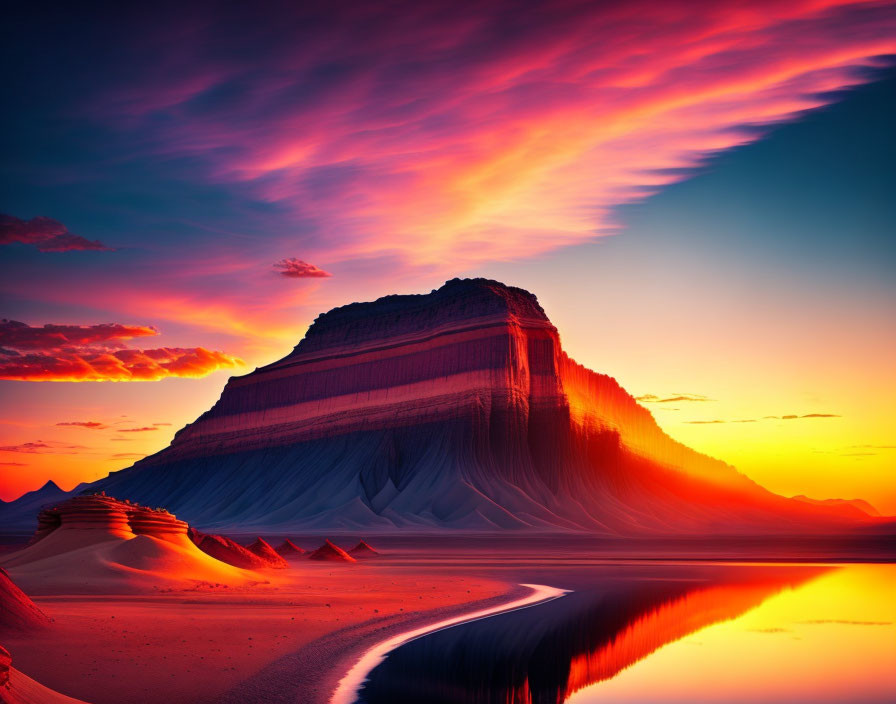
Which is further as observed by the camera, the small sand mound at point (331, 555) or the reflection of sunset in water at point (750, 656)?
the small sand mound at point (331, 555)

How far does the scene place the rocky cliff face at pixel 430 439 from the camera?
105688mm

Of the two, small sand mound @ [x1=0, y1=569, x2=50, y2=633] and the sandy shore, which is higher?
small sand mound @ [x1=0, y1=569, x2=50, y2=633]

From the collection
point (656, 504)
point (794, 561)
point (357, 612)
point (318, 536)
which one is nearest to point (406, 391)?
point (318, 536)

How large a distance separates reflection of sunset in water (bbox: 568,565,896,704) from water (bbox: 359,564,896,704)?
31 mm

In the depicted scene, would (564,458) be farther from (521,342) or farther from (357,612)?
(357,612)

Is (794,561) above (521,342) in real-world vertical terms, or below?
below

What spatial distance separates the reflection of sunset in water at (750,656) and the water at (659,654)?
0.10 ft

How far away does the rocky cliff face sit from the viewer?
347ft

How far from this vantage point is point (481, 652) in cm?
1969

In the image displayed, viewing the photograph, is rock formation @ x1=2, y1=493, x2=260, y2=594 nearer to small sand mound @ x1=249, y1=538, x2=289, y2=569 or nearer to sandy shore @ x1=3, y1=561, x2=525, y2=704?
sandy shore @ x1=3, y1=561, x2=525, y2=704

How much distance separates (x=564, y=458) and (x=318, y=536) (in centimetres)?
3419

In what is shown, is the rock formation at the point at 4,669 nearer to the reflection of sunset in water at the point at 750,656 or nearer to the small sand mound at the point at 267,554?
the reflection of sunset in water at the point at 750,656

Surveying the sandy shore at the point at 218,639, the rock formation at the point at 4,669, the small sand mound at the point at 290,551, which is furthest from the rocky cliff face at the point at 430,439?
the rock formation at the point at 4,669

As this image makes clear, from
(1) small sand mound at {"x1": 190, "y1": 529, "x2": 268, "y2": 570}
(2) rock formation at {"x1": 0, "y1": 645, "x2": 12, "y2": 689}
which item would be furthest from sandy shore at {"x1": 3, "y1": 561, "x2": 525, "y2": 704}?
(1) small sand mound at {"x1": 190, "y1": 529, "x2": 268, "y2": 570}
